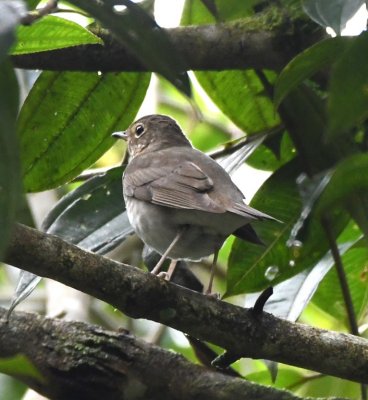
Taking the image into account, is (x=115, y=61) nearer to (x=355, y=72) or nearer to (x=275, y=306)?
(x=275, y=306)

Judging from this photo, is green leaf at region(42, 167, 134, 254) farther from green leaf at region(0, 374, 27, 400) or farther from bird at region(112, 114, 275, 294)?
green leaf at region(0, 374, 27, 400)

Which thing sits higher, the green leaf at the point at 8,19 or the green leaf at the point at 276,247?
the green leaf at the point at 8,19

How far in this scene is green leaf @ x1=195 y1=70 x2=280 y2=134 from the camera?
14.8 ft

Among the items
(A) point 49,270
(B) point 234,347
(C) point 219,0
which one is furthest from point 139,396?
(C) point 219,0

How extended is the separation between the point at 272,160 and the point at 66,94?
1.16 meters

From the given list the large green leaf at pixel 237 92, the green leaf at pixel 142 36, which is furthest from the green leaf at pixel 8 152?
the large green leaf at pixel 237 92

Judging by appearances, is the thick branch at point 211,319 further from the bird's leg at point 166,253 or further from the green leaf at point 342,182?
the green leaf at point 342,182

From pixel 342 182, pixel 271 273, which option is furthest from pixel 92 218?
pixel 342 182

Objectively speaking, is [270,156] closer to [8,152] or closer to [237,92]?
[237,92]

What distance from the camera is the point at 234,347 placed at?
3.15m

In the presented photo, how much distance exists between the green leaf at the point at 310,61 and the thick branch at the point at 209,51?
132cm

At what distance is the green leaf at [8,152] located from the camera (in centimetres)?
138

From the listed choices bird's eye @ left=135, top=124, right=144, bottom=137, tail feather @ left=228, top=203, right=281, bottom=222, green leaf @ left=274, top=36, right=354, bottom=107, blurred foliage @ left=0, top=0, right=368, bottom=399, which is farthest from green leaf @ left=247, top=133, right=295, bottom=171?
green leaf @ left=274, top=36, right=354, bottom=107

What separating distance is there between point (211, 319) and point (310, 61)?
101cm
